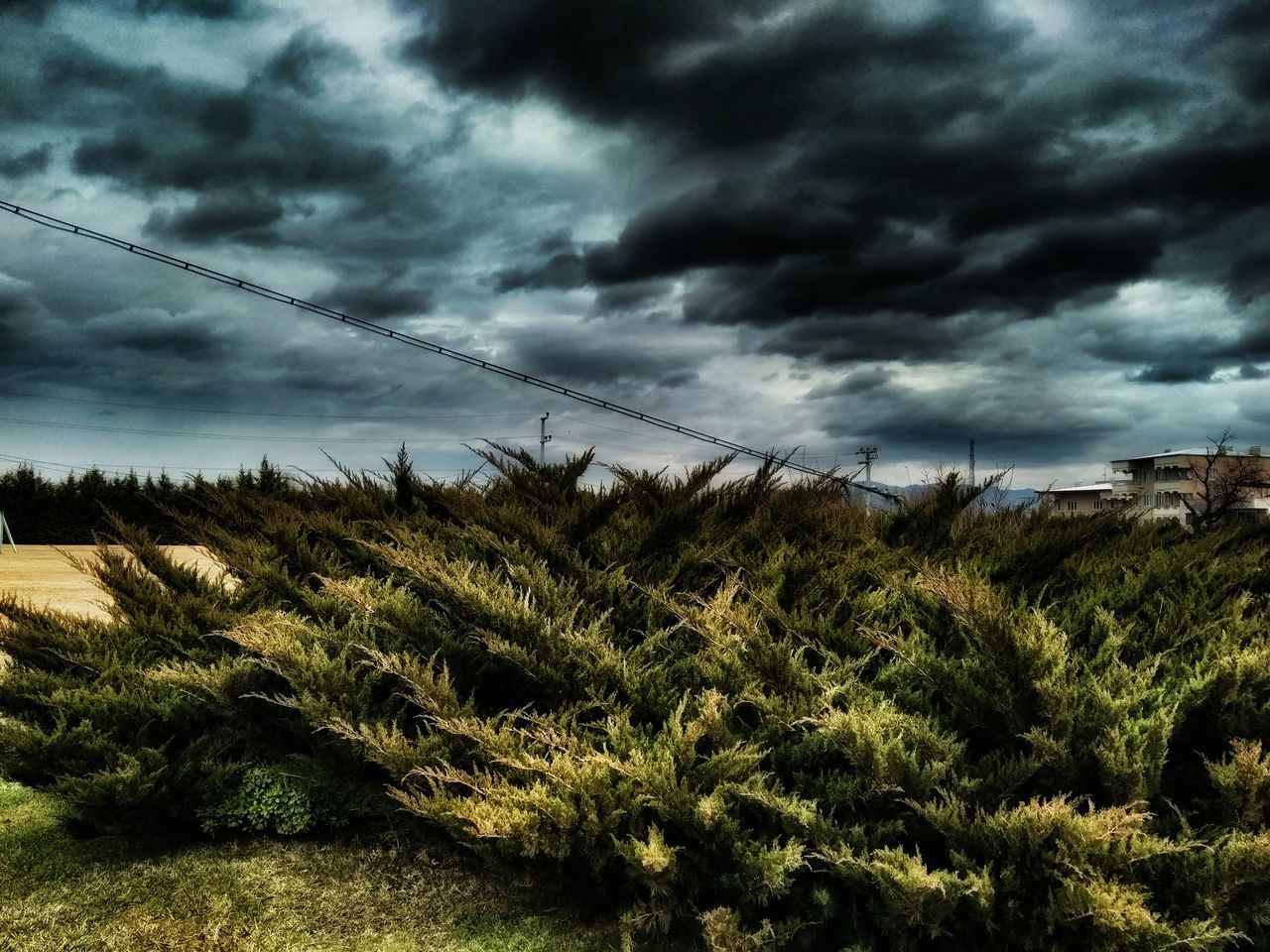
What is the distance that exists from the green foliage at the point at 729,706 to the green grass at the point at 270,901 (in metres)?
0.22

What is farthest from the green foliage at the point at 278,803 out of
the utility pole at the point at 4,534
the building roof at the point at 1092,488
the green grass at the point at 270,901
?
the building roof at the point at 1092,488

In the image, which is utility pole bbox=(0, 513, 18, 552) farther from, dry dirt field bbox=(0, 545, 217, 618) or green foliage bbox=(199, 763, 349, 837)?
green foliage bbox=(199, 763, 349, 837)

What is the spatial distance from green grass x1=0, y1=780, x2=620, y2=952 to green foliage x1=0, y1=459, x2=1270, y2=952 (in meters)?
0.22

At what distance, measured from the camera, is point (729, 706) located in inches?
138

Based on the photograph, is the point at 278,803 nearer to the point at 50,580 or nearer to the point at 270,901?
the point at 270,901

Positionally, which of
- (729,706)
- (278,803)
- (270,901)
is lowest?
(270,901)

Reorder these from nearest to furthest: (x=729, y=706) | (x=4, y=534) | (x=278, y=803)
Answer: (x=729, y=706)
(x=278, y=803)
(x=4, y=534)

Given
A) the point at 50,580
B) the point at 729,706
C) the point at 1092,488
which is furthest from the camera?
the point at 1092,488

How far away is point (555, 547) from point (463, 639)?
68 centimetres

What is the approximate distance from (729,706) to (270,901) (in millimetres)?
2326

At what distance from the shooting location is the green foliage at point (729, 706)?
2959mm

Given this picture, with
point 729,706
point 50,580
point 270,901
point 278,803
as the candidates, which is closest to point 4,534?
point 50,580

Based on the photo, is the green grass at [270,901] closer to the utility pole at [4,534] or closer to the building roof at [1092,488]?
the utility pole at [4,534]

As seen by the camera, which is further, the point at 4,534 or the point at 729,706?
the point at 4,534
